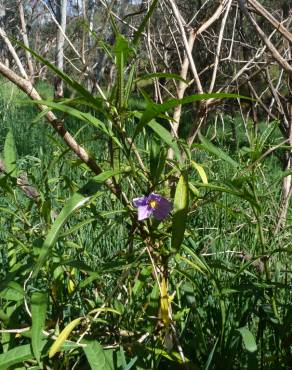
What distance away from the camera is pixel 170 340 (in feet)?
4.20

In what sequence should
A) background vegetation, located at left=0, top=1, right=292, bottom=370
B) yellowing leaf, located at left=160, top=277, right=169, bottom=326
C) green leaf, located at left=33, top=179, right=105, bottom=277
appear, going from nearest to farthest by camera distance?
green leaf, located at left=33, top=179, right=105, bottom=277
background vegetation, located at left=0, top=1, right=292, bottom=370
yellowing leaf, located at left=160, top=277, right=169, bottom=326

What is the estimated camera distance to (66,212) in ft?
3.24

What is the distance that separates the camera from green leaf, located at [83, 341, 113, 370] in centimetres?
116

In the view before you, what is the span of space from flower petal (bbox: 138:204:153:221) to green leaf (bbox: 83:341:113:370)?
11.2 inches

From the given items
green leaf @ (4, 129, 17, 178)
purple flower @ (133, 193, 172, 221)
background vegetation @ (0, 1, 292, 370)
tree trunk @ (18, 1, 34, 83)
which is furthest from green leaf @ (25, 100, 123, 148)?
green leaf @ (4, 129, 17, 178)

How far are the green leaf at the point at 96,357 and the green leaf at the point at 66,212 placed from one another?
29cm

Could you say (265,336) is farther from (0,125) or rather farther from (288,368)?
(0,125)

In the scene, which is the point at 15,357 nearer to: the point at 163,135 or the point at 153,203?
the point at 153,203

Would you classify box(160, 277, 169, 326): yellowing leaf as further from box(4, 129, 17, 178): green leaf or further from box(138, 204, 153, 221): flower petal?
box(4, 129, 17, 178): green leaf

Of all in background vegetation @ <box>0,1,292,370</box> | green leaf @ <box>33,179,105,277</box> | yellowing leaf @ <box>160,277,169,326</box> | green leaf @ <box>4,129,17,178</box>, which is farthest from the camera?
green leaf @ <box>4,129,17,178</box>

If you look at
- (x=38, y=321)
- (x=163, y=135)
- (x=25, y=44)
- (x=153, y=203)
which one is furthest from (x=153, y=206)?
(x=25, y=44)

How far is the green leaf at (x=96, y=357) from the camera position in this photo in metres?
1.16

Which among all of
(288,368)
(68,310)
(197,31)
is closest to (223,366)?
(288,368)

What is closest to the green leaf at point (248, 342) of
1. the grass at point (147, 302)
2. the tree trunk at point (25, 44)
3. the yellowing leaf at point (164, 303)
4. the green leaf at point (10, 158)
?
the grass at point (147, 302)
